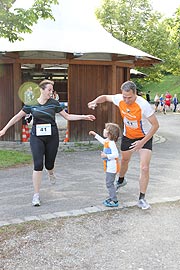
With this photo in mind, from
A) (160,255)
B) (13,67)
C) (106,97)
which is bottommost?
(160,255)

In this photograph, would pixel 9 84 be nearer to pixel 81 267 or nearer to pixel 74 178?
pixel 74 178

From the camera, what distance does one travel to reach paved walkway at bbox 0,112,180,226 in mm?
5555

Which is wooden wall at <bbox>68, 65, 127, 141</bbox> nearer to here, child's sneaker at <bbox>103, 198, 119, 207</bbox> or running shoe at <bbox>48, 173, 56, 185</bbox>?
running shoe at <bbox>48, 173, 56, 185</bbox>

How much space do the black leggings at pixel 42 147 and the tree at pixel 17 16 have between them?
3744 mm

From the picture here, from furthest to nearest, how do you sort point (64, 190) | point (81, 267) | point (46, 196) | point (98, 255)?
point (64, 190), point (46, 196), point (98, 255), point (81, 267)

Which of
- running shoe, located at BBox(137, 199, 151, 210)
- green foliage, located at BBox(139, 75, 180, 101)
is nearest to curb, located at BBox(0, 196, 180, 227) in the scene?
running shoe, located at BBox(137, 199, 151, 210)

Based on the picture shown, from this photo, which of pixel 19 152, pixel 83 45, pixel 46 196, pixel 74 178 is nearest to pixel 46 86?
pixel 46 196

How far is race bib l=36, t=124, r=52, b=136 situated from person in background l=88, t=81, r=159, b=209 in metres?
0.74

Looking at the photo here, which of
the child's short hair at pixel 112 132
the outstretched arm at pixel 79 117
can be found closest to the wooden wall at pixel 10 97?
the outstretched arm at pixel 79 117

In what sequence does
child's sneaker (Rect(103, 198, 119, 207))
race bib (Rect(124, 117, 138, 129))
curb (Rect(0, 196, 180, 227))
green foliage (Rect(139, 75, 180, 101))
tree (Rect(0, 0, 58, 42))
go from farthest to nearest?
green foliage (Rect(139, 75, 180, 101))
tree (Rect(0, 0, 58, 42))
child's sneaker (Rect(103, 198, 119, 207))
race bib (Rect(124, 117, 138, 129))
curb (Rect(0, 196, 180, 227))

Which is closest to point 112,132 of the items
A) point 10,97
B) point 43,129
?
point 43,129

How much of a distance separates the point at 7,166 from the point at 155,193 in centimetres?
375

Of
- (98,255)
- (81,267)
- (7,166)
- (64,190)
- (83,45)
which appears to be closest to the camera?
(81,267)

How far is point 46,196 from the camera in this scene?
6.33 meters
